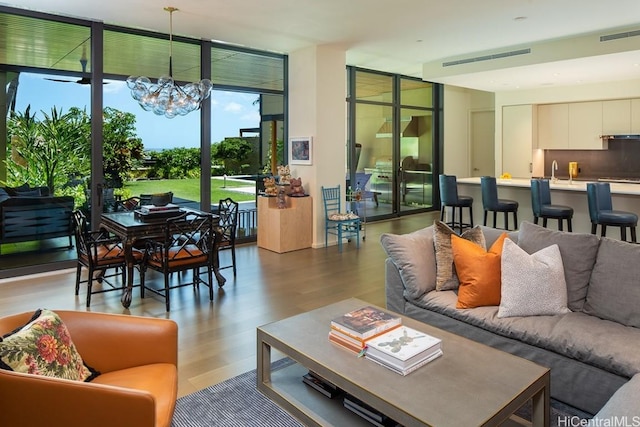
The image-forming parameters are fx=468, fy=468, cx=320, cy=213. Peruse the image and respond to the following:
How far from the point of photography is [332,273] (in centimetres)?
570

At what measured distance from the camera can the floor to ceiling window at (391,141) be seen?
9.30 metres

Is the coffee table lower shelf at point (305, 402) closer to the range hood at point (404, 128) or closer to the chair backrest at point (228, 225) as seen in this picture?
the chair backrest at point (228, 225)

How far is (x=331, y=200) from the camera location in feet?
24.2

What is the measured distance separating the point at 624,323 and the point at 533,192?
4405mm

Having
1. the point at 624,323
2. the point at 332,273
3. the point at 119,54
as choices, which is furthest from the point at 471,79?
the point at 624,323

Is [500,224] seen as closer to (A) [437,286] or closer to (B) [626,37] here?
(B) [626,37]

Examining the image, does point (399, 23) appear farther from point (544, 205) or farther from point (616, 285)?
point (616, 285)

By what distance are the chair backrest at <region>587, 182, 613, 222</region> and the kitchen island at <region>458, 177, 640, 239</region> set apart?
13.2 inches

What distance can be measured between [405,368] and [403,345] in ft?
0.53

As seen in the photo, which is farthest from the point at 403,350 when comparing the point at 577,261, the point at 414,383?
the point at 577,261

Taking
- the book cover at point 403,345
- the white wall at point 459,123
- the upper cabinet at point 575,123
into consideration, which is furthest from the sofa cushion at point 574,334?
the white wall at point 459,123

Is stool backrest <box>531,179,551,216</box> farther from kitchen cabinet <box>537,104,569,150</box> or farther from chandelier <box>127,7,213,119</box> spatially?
chandelier <box>127,7,213,119</box>

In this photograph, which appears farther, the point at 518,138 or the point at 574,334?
the point at 518,138

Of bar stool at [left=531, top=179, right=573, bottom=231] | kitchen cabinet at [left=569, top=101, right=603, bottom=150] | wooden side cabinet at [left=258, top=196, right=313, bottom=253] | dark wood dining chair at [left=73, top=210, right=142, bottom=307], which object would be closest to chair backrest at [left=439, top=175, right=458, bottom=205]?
bar stool at [left=531, top=179, right=573, bottom=231]
